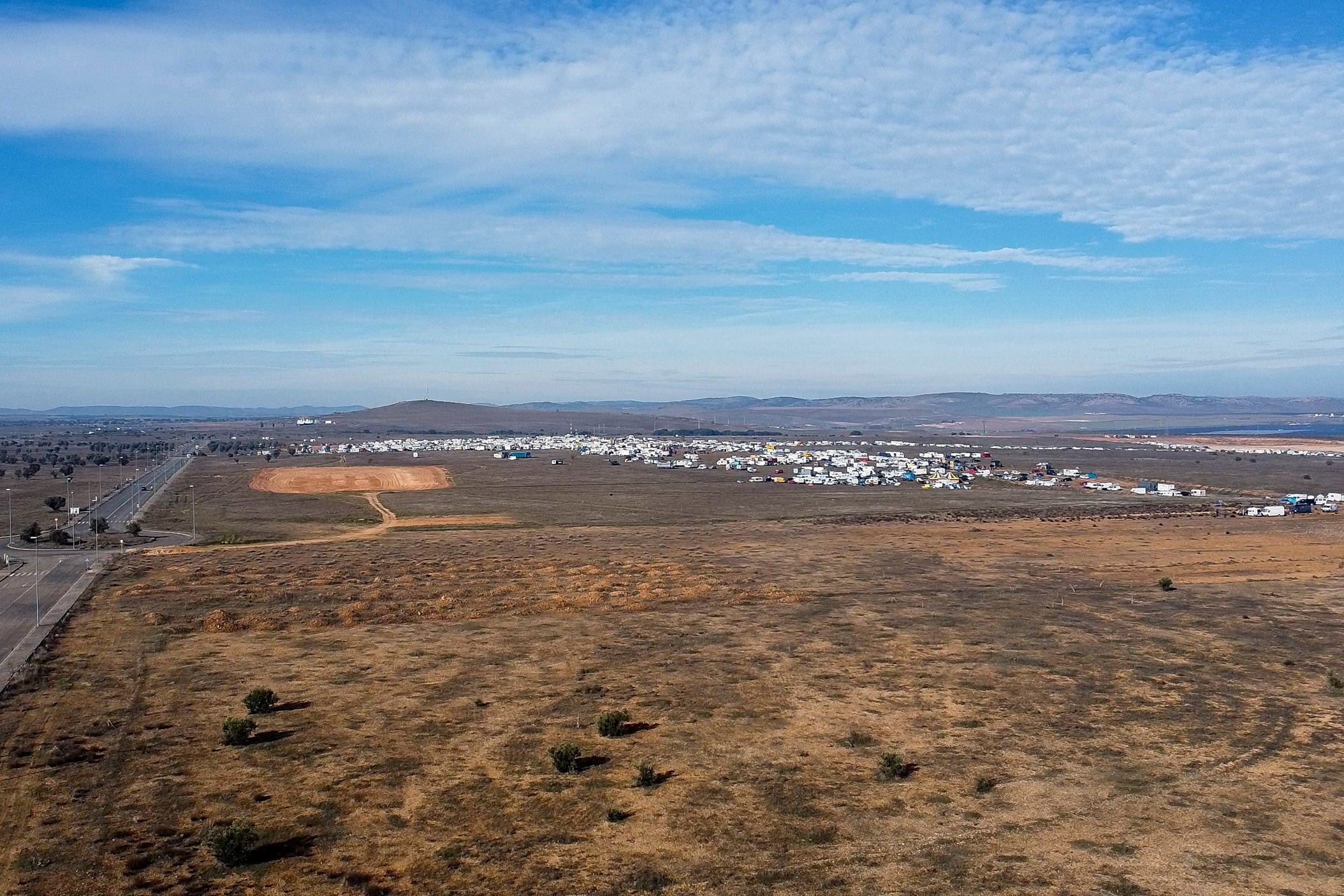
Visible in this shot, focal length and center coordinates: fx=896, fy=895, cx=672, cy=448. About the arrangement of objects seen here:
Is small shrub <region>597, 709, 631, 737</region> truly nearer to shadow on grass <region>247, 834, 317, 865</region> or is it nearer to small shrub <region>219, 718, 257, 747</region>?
shadow on grass <region>247, 834, 317, 865</region>

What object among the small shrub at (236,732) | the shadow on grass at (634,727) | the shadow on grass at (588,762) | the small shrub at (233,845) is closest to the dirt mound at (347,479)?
the small shrub at (236,732)

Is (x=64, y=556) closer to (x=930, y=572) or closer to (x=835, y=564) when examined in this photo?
(x=835, y=564)

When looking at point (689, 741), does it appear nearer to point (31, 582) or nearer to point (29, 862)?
point (29, 862)

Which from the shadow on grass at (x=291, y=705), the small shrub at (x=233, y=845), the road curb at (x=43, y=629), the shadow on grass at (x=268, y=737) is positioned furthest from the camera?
the road curb at (x=43, y=629)

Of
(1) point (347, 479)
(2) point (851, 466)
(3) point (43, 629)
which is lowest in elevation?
(1) point (347, 479)

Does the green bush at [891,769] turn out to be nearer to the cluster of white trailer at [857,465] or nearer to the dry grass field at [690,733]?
the dry grass field at [690,733]

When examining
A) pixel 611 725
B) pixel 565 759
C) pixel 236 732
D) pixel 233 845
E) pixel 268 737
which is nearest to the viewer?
pixel 233 845

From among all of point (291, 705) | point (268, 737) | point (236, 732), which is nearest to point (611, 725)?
point (268, 737)
